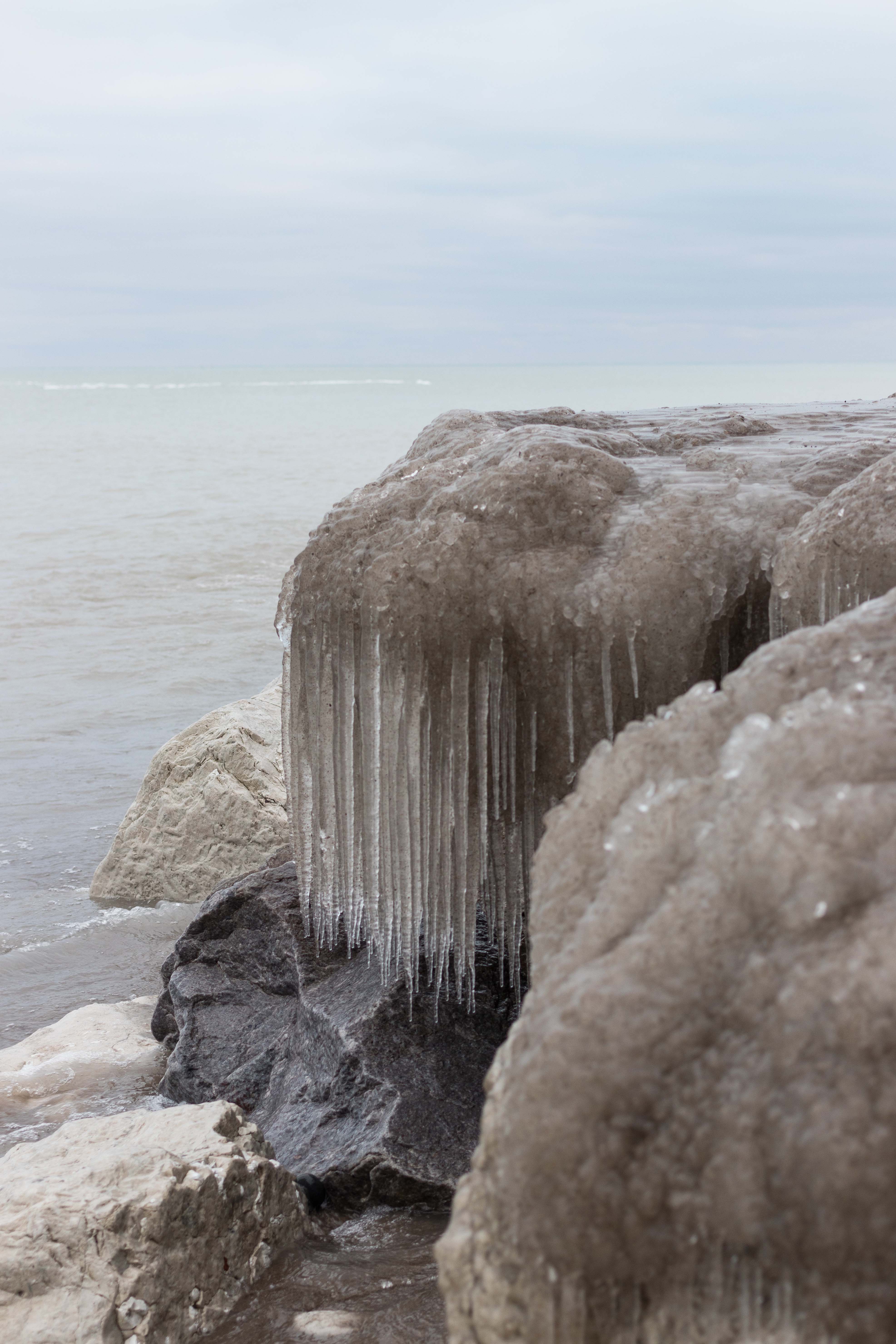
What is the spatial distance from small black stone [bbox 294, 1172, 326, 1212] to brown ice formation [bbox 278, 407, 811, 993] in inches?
26.6

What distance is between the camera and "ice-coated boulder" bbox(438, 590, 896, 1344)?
51.4 inches

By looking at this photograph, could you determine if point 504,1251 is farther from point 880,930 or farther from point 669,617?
point 669,617

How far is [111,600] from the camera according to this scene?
54.3 feet

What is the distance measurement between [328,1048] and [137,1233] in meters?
1.19

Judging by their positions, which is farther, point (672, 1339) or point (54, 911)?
point (54, 911)

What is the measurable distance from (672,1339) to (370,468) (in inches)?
1288

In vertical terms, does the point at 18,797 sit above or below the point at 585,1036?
below

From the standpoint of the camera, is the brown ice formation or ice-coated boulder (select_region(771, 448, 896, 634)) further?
the brown ice formation

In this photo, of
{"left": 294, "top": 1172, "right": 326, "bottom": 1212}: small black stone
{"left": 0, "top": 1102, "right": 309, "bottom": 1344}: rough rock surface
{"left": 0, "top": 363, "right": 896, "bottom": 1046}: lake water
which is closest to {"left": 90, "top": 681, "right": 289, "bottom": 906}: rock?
{"left": 0, "top": 363, "right": 896, "bottom": 1046}: lake water

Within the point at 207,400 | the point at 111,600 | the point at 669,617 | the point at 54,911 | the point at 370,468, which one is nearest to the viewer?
the point at 669,617

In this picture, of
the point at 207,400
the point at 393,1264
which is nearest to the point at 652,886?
the point at 393,1264

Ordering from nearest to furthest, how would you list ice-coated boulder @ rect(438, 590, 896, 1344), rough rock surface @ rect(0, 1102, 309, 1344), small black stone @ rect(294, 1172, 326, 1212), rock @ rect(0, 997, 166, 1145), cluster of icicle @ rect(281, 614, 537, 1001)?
ice-coated boulder @ rect(438, 590, 896, 1344) → rough rock surface @ rect(0, 1102, 309, 1344) → cluster of icicle @ rect(281, 614, 537, 1001) → small black stone @ rect(294, 1172, 326, 1212) → rock @ rect(0, 997, 166, 1145)

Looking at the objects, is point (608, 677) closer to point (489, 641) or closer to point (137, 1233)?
point (489, 641)

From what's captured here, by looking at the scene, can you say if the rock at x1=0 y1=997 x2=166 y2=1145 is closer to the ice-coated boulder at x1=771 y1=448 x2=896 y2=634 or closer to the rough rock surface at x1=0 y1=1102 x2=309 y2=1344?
the rough rock surface at x1=0 y1=1102 x2=309 y2=1344
